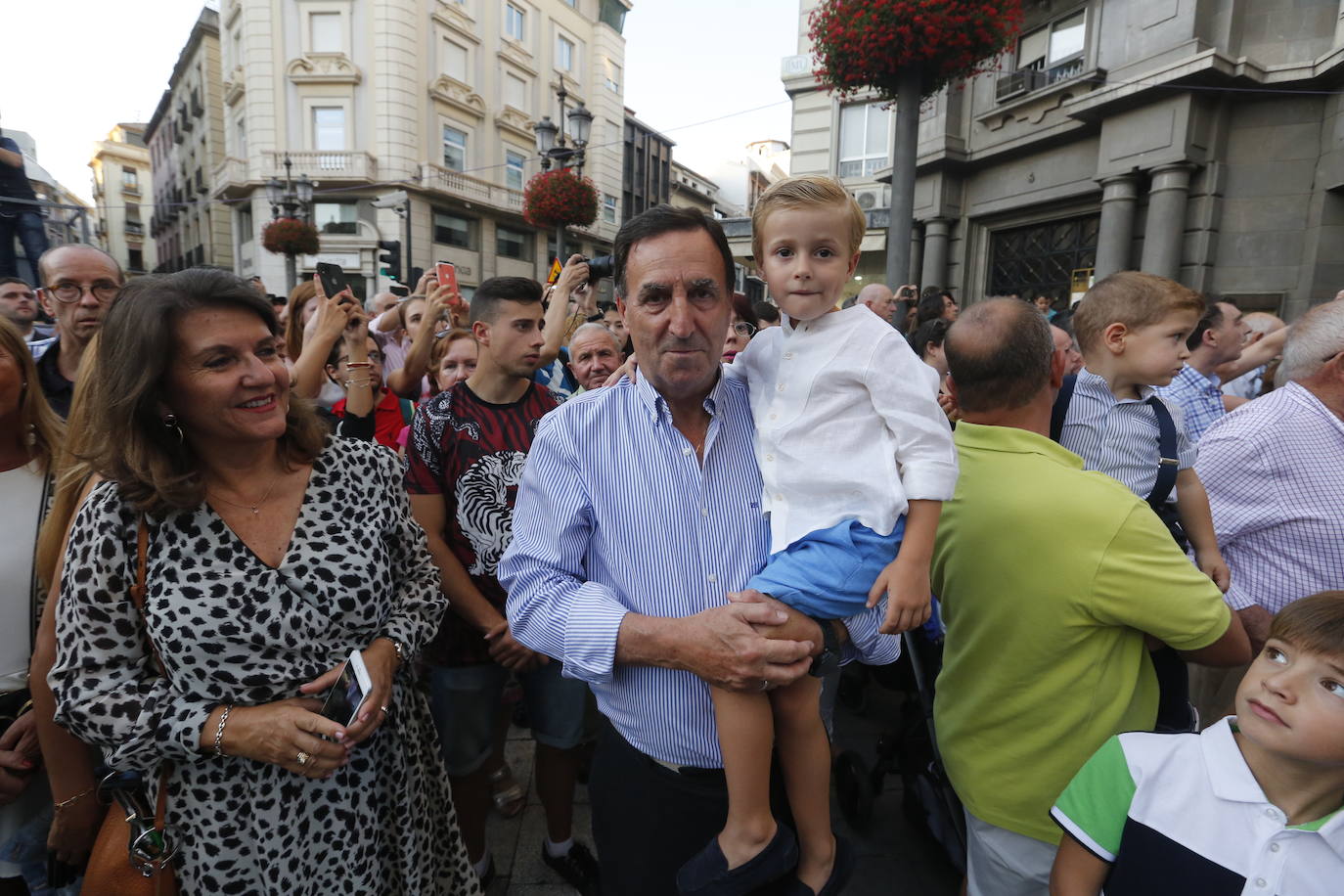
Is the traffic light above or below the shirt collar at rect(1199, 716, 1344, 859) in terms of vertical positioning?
above

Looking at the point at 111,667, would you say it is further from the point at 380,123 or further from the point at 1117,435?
the point at 380,123

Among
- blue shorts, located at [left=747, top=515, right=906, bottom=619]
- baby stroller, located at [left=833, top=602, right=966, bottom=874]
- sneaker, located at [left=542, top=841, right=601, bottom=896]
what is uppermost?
blue shorts, located at [left=747, top=515, right=906, bottom=619]

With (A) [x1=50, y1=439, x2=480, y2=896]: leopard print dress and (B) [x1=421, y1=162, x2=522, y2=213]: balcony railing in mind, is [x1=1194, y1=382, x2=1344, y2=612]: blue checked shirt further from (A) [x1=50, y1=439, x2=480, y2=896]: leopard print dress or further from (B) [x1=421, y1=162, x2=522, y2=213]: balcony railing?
(B) [x1=421, y1=162, x2=522, y2=213]: balcony railing

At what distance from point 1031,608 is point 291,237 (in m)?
20.4

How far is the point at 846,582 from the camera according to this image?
146cm

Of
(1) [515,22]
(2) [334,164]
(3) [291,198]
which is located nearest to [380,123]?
(2) [334,164]

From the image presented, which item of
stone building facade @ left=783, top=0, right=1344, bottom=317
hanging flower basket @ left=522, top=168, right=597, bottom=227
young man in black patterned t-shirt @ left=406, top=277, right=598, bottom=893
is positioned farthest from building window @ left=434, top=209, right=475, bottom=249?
young man in black patterned t-shirt @ left=406, top=277, right=598, bottom=893

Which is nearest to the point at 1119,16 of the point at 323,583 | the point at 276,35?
the point at 323,583

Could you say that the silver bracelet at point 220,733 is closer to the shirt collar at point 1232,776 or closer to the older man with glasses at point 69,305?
the older man with glasses at point 69,305

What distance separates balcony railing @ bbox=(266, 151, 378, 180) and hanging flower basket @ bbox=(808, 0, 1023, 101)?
22.3 metres

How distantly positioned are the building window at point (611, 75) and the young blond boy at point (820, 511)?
36861 mm

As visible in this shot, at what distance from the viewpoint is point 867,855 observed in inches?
113

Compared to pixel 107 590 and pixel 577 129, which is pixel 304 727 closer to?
pixel 107 590

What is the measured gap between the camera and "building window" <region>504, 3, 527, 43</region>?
28234 mm
